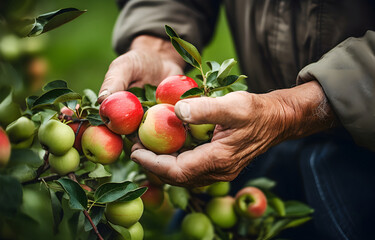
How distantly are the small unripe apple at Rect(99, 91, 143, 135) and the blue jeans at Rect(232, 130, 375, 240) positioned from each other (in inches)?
17.0

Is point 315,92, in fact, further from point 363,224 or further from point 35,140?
point 35,140

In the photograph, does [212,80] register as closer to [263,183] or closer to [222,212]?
[222,212]

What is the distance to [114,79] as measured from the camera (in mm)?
1062

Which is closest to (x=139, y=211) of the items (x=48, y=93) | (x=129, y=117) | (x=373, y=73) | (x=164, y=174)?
(x=164, y=174)

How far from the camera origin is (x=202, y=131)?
95 centimetres

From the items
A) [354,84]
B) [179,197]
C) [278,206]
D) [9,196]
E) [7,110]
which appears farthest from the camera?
[278,206]

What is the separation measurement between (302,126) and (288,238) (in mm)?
506

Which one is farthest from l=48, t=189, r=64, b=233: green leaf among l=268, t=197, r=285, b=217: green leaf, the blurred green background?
the blurred green background

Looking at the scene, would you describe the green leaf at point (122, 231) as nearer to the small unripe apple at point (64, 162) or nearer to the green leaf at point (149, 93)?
the small unripe apple at point (64, 162)

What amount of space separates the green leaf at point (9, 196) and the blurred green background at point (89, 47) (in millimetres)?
1862

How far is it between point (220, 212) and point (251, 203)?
10 cm

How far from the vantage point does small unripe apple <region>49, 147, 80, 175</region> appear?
864mm

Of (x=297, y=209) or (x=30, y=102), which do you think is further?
(x=297, y=209)

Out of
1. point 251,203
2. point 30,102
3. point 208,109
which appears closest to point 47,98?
point 30,102
